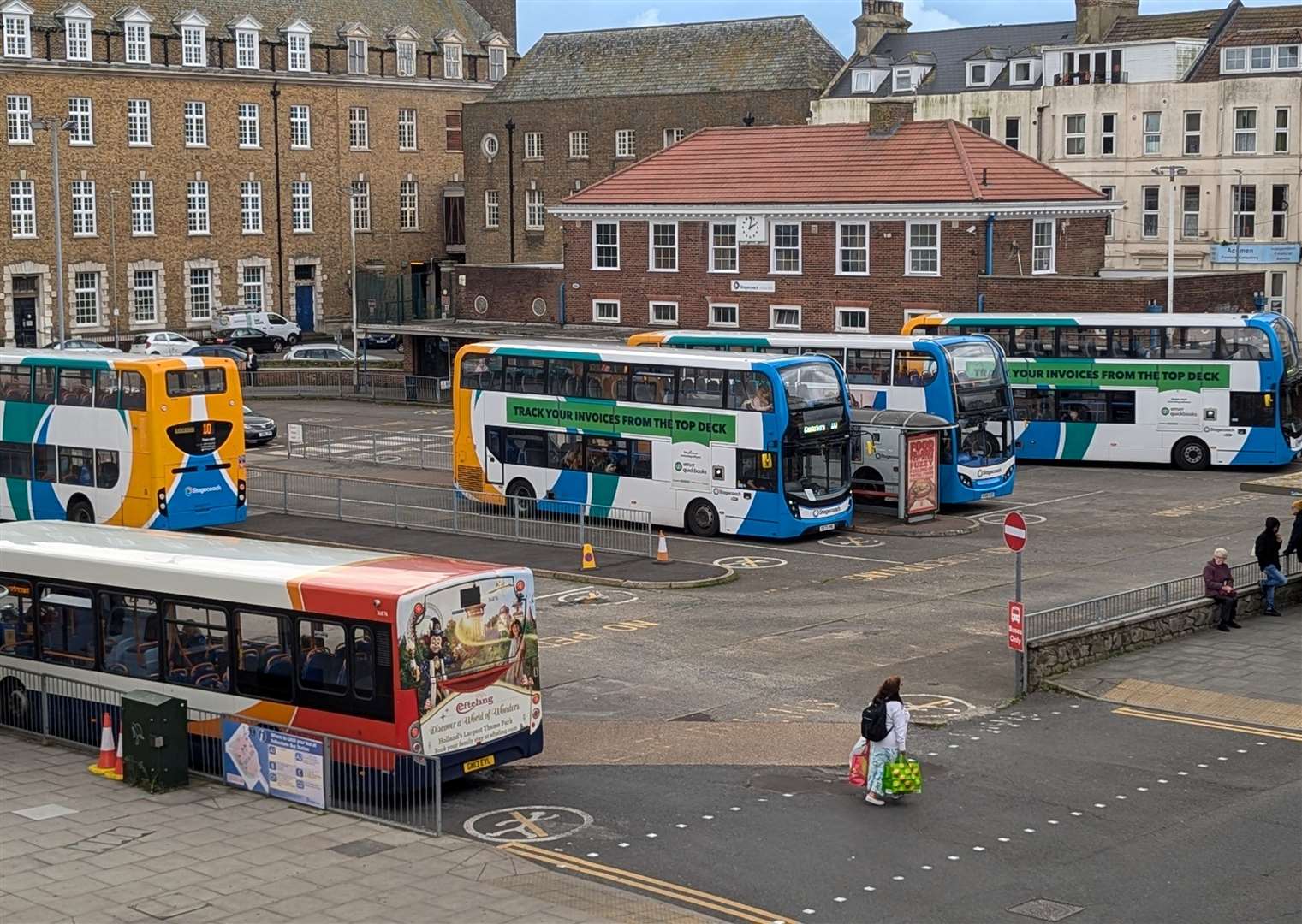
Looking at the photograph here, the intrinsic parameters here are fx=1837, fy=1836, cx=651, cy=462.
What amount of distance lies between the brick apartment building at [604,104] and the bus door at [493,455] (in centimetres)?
3638

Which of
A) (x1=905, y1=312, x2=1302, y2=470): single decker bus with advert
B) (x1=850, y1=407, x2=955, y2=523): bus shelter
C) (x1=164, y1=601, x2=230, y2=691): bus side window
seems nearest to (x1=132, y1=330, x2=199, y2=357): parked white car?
(x1=905, y1=312, x2=1302, y2=470): single decker bus with advert

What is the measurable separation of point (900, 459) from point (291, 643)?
20697 mm

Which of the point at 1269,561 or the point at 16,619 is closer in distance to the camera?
the point at 16,619

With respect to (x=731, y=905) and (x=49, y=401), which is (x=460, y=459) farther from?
(x=731, y=905)

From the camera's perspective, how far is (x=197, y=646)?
66.9 ft

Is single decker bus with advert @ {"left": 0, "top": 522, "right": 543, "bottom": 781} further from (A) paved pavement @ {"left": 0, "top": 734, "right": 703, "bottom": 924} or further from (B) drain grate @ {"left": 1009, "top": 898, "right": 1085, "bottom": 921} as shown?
(B) drain grate @ {"left": 1009, "top": 898, "right": 1085, "bottom": 921}

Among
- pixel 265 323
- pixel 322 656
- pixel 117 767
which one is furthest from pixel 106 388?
pixel 265 323

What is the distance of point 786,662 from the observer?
25.6 metres

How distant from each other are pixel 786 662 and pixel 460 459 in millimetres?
16942

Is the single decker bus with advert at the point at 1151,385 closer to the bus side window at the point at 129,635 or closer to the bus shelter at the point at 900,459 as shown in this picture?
the bus shelter at the point at 900,459

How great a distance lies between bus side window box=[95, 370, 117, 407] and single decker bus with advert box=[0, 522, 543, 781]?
15.1 metres

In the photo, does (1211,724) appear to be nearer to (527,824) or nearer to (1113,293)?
(527,824)

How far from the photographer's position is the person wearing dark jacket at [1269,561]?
27.9 metres

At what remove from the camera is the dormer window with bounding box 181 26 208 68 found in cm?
7844
